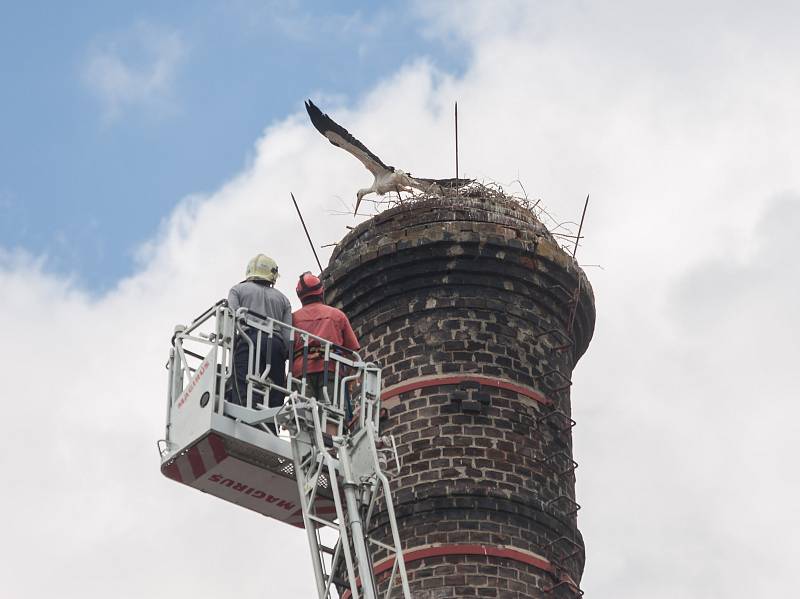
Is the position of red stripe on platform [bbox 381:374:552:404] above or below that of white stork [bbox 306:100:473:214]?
below

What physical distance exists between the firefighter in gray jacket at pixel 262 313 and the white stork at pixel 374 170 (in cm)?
621

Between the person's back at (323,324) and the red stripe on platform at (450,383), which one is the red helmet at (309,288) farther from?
the red stripe on platform at (450,383)

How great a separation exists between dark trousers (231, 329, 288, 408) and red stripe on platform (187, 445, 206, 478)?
63 centimetres

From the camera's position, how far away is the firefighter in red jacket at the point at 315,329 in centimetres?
1628

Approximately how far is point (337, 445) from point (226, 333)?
1583 millimetres

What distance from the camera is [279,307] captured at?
16.6 metres

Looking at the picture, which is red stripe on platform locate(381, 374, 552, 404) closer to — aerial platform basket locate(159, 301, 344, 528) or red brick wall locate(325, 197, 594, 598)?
red brick wall locate(325, 197, 594, 598)

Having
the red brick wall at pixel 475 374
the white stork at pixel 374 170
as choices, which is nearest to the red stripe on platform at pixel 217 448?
the red brick wall at pixel 475 374

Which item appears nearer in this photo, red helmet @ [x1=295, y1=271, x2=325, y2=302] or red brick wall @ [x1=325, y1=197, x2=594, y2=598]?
red helmet @ [x1=295, y1=271, x2=325, y2=302]

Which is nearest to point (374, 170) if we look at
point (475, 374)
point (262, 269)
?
point (475, 374)

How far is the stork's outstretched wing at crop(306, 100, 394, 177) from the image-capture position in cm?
2305

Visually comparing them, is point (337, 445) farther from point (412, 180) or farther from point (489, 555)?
point (412, 180)

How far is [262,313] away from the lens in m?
16.4

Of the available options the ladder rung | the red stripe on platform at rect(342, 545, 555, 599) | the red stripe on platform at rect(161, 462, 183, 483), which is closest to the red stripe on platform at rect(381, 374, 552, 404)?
the red stripe on platform at rect(342, 545, 555, 599)
